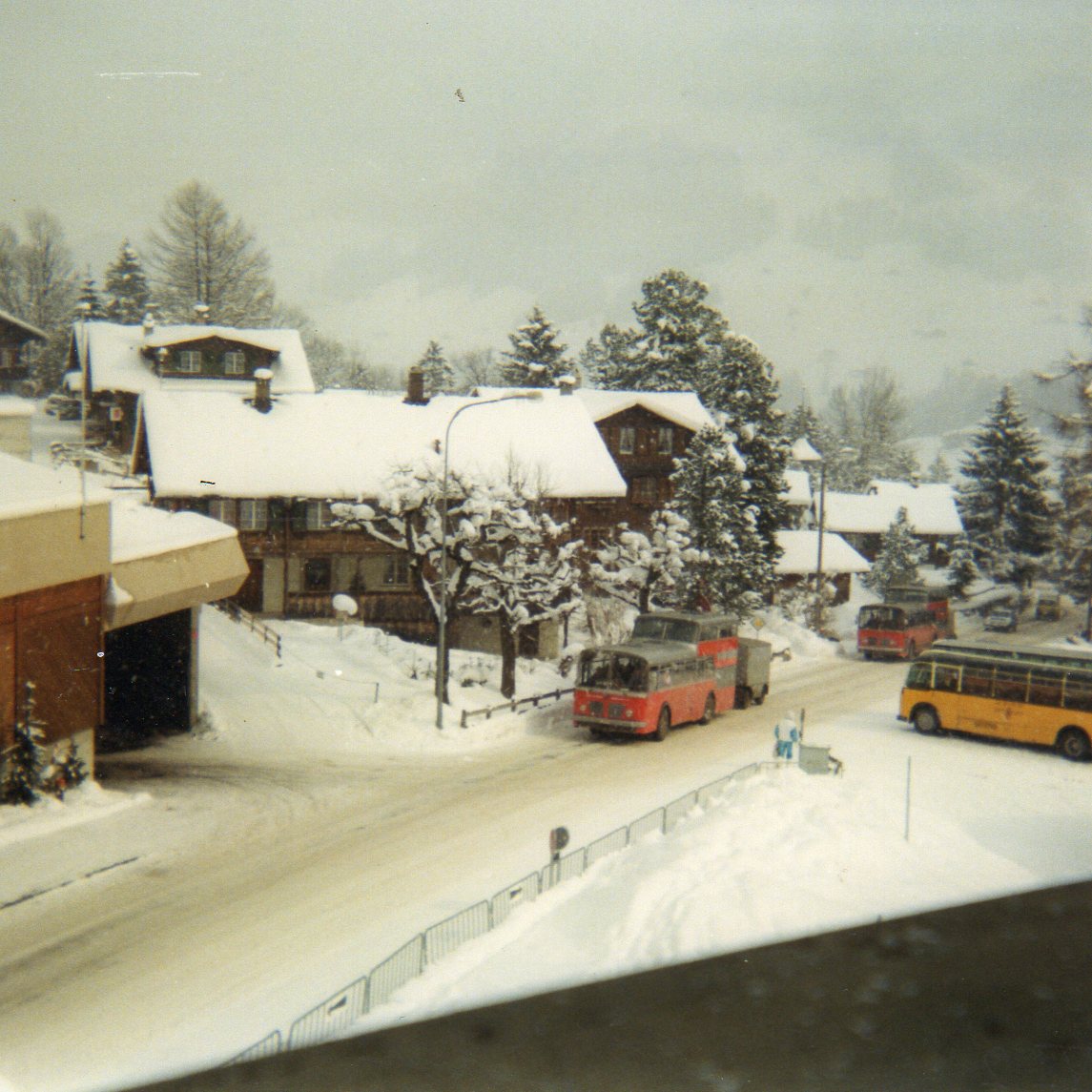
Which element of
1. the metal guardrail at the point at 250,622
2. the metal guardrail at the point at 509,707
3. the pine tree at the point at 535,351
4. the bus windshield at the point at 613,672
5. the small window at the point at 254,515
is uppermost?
the pine tree at the point at 535,351

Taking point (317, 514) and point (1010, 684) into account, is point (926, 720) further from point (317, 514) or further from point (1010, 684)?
point (317, 514)

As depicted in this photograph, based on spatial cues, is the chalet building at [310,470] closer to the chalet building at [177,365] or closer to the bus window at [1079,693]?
the chalet building at [177,365]

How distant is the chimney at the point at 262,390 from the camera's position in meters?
31.8

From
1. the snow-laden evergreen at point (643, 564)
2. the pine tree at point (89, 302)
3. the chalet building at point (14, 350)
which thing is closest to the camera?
the chalet building at point (14, 350)

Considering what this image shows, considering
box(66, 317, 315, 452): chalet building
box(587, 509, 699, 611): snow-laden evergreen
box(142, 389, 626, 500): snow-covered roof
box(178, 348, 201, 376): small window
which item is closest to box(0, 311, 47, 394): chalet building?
box(66, 317, 315, 452): chalet building

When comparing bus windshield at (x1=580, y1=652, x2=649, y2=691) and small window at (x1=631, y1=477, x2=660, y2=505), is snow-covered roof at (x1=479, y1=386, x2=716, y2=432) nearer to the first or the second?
small window at (x1=631, y1=477, x2=660, y2=505)

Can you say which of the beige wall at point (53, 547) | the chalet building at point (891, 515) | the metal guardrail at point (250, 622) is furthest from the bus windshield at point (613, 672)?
the chalet building at point (891, 515)

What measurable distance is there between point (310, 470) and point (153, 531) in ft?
49.3

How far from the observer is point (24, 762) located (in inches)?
560

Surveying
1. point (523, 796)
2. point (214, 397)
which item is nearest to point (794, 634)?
point (214, 397)

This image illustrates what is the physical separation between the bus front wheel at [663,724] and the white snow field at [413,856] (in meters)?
0.21

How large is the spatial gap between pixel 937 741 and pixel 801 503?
36903 mm

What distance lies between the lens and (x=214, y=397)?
1284 inches

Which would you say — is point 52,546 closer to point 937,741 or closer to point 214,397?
point 937,741
